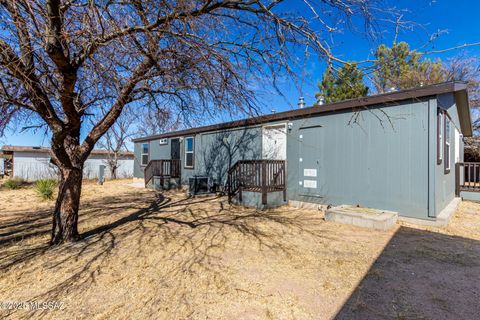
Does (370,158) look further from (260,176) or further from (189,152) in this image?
(189,152)

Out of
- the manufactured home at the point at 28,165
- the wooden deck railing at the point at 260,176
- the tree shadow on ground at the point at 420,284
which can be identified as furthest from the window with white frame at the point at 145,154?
the tree shadow on ground at the point at 420,284

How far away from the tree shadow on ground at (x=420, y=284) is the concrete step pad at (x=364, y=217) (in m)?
0.64

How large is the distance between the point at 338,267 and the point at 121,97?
3734 millimetres

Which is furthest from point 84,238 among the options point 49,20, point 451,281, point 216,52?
point 451,281

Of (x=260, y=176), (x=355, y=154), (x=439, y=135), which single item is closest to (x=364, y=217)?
(x=355, y=154)

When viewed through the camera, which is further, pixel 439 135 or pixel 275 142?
pixel 275 142

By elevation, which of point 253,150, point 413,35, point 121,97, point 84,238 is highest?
A: point 413,35

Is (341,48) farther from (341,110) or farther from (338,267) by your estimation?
(341,110)

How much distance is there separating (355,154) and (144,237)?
15.4 feet

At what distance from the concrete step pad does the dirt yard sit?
191 mm

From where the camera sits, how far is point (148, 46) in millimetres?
2955

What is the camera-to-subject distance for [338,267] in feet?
9.60

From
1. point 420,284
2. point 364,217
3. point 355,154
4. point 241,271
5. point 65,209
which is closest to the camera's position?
point 420,284

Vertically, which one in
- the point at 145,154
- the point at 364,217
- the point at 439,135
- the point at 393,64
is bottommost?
the point at 364,217
